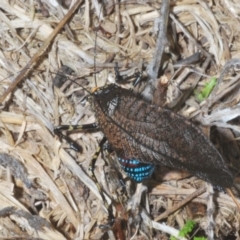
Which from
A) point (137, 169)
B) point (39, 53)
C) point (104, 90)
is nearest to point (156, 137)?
point (137, 169)

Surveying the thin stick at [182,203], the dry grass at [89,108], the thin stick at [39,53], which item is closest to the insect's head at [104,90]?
the dry grass at [89,108]

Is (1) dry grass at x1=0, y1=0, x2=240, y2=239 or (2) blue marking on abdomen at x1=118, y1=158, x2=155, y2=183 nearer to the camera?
(2) blue marking on abdomen at x1=118, y1=158, x2=155, y2=183

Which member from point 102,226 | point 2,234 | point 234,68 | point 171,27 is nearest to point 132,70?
point 171,27

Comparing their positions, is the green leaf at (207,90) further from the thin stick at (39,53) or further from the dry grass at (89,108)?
the thin stick at (39,53)

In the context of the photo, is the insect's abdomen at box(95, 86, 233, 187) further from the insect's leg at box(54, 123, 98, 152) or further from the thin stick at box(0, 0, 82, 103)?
the thin stick at box(0, 0, 82, 103)

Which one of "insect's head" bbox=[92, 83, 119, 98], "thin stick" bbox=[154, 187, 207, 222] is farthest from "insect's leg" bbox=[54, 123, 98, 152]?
"thin stick" bbox=[154, 187, 207, 222]

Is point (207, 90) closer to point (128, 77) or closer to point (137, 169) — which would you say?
point (128, 77)
